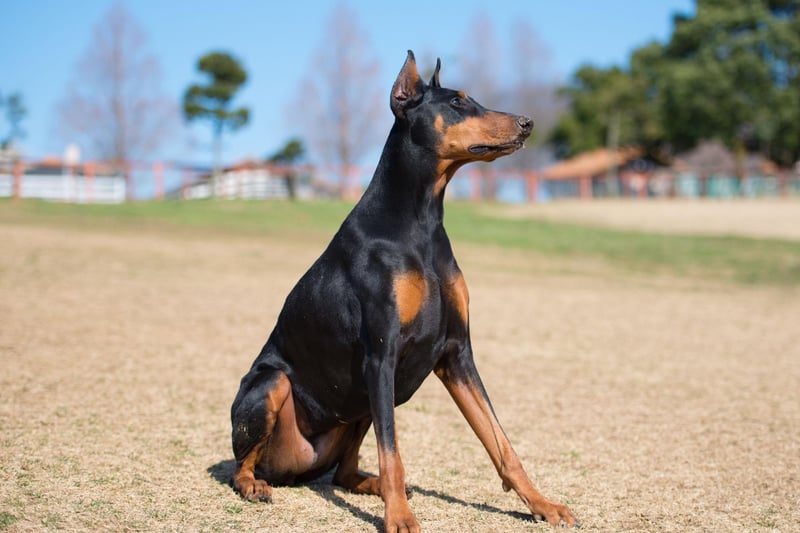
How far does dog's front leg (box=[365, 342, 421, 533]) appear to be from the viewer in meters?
3.86

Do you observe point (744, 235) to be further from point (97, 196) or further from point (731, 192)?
point (731, 192)

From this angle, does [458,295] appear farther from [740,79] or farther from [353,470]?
[740,79]

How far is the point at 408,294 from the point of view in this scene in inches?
159

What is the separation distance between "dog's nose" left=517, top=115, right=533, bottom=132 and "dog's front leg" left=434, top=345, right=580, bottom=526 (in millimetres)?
1087

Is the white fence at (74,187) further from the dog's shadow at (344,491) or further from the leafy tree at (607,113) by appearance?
the leafy tree at (607,113)

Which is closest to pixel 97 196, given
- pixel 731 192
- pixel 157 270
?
pixel 157 270

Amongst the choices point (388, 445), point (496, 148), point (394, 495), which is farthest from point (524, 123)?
point (394, 495)

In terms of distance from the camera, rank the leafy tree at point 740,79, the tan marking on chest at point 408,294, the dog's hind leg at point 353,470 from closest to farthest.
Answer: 1. the tan marking on chest at point 408,294
2. the dog's hind leg at point 353,470
3. the leafy tree at point 740,79


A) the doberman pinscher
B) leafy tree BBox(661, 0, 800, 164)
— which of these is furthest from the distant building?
leafy tree BBox(661, 0, 800, 164)

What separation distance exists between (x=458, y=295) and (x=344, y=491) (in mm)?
1408

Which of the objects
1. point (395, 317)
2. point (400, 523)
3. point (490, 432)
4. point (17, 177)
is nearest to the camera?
point (400, 523)

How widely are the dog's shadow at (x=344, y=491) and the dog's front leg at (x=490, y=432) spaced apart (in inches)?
6.1

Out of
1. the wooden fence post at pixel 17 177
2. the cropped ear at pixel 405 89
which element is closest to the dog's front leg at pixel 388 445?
the cropped ear at pixel 405 89

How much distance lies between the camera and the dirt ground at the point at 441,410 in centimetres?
443
